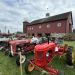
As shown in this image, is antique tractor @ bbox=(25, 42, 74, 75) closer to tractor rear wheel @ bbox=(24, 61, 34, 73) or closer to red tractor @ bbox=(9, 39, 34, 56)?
tractor rear wheel @ bbox=(24, 61, 34, 73)

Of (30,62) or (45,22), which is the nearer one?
(30,62)

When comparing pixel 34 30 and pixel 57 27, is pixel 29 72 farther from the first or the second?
pixel 34 30

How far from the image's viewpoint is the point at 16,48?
768 centimetres

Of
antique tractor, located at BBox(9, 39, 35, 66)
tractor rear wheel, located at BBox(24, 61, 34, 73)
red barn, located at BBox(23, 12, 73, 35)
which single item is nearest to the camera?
tractor rear wheel, located at BBox(24, 61, 34, 73)

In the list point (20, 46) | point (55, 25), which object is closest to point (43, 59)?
point (20, 46)

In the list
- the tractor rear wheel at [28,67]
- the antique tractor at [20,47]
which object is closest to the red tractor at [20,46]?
the antique tractor at [20,47]

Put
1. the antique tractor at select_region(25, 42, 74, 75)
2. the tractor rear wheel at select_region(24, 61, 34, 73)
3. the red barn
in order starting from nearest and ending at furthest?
the antique tractor at select_region(25, 42, 74, 75), the tractor rear wheel at select_region(24, 61, 34, 73), the red barn

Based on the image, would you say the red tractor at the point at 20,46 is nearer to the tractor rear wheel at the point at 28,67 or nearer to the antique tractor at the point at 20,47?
the antique tractor at the point at 20,47

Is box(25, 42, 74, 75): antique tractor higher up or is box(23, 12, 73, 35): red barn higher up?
box(23, 12, 73, 35): red barn

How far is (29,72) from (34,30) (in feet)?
127

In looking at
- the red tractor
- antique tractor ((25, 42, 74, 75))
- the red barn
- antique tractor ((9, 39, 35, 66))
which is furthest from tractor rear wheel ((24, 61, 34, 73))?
the red barn

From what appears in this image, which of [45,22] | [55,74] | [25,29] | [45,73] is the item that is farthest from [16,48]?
[25,29]

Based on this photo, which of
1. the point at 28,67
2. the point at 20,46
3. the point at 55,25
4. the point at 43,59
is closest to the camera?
the point at 43,59

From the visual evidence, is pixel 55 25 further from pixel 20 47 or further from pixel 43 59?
pixel 43 59
